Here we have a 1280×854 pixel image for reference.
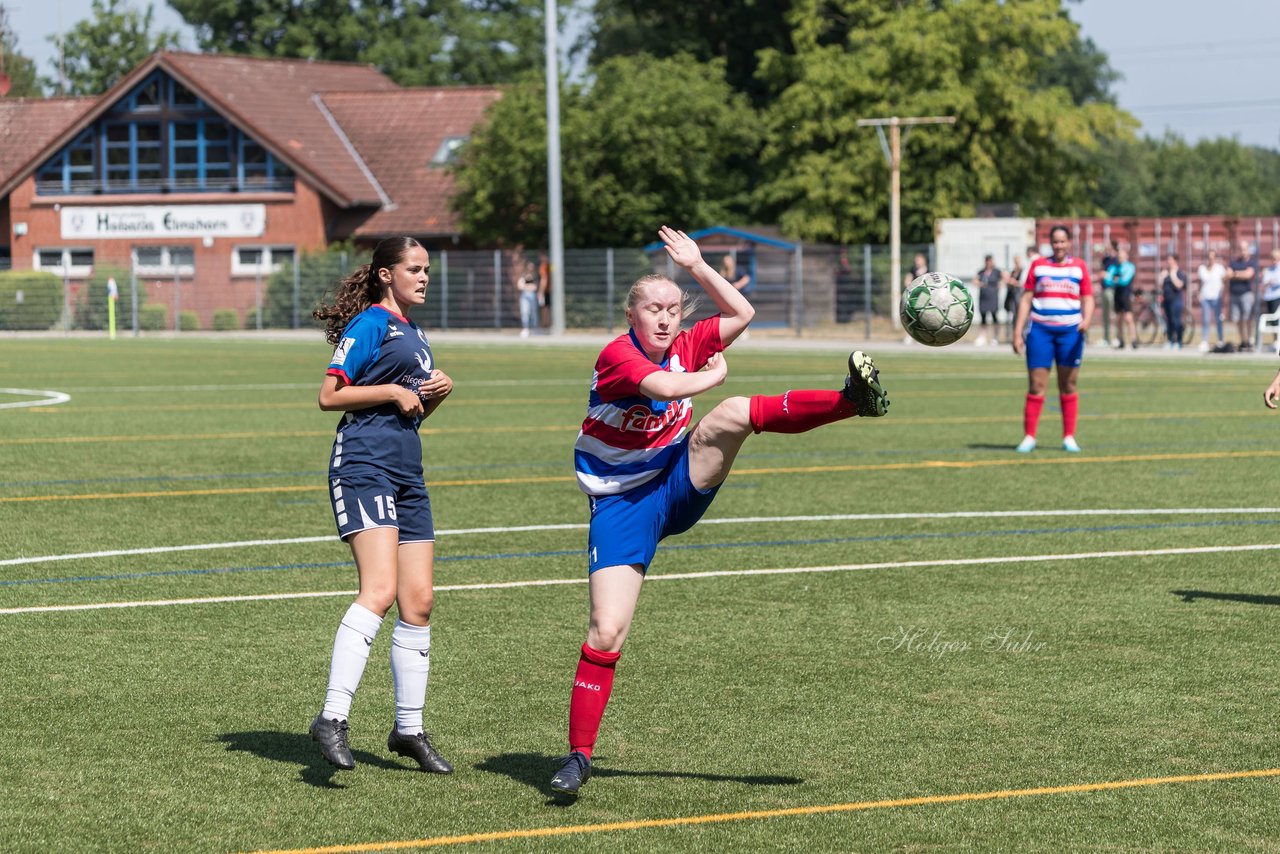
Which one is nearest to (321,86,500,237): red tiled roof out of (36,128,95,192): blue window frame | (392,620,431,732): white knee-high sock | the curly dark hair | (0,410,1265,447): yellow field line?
(36,128,95,192): blue window frame

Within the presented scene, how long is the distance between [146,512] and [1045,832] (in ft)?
29.5

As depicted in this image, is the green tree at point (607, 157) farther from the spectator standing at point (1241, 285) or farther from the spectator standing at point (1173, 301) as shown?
the spectator standing at point (1241, 285)

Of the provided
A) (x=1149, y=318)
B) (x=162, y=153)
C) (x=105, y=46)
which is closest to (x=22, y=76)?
(x=105, y=46)

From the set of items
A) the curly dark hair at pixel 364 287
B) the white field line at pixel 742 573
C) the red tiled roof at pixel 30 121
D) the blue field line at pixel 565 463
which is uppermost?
the red tiled roof at pixel 30 121

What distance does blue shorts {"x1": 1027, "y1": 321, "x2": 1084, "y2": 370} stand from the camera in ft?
54.5

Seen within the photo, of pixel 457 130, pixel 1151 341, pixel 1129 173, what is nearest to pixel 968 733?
pixel 1151 341

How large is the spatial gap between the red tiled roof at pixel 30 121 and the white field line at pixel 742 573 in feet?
205

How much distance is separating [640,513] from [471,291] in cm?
4637

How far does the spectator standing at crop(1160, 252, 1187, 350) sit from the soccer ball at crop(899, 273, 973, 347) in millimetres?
31430

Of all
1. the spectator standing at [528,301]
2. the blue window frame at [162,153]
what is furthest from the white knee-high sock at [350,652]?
the blue window frame at [162,153]

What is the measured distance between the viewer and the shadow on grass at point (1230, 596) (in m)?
9.54

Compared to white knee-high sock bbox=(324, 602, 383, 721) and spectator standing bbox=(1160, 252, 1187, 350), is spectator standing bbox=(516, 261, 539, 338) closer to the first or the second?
spectator standing bbox=(1160, 252, 1187, 350)

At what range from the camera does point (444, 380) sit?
668 cm

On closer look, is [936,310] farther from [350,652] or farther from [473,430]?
[473,430]
